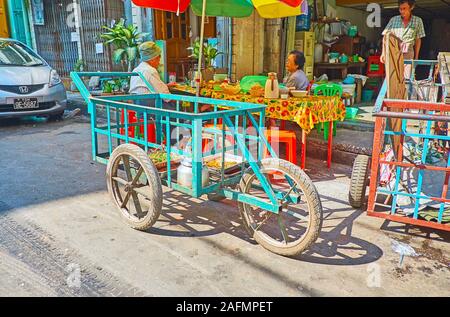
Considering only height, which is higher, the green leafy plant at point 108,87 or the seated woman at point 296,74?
the seated woman at point 296,74

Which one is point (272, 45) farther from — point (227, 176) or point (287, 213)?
point (287, 213)

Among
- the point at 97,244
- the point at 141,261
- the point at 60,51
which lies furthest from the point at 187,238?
the point at 60,51

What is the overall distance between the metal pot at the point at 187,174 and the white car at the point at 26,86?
5.93 meters

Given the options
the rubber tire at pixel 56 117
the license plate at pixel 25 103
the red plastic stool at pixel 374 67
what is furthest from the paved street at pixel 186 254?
the red plastic stool at pixel 374 67

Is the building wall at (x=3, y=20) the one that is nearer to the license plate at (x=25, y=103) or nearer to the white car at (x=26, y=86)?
the white car at (x=26, y=86)

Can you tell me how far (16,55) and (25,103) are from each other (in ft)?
4.86

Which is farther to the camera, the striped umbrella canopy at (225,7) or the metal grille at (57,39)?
the metal grille at (57,39)

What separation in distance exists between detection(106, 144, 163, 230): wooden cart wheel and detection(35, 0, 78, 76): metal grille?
9.61 m

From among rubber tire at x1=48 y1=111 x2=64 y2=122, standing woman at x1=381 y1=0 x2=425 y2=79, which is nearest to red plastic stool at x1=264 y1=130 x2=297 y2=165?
standing woman at x1=381 y1=0 x2=425 y2=79

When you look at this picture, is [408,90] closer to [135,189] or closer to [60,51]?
[135,189]

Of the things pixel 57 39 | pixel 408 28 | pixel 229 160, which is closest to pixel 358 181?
pixel 229 160

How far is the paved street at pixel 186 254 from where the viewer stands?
8.32 ft

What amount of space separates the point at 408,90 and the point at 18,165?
17.4ft

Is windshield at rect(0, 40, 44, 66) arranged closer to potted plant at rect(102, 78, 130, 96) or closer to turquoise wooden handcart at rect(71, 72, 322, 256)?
potted plant at rect(102, 78, 130, 96)
